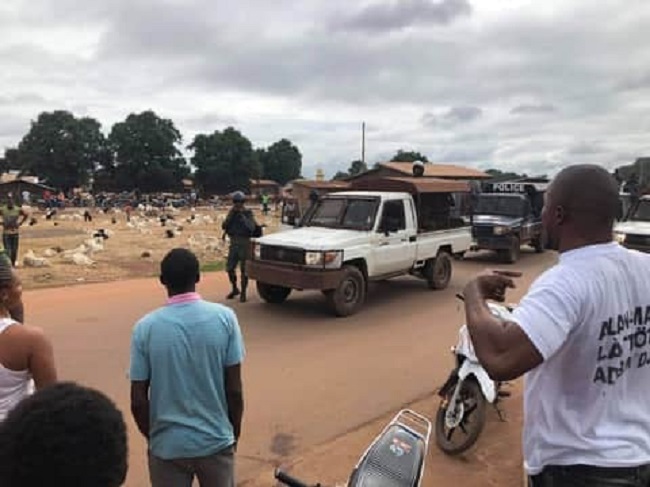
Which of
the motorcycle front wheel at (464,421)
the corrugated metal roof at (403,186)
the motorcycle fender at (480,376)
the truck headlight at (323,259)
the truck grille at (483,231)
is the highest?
the corrugated metal roof at (403,186)

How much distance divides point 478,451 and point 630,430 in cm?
312

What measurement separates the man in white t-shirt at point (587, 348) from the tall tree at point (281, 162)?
290ft

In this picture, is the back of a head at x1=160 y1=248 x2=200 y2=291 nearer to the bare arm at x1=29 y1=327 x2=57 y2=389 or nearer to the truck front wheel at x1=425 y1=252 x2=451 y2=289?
the bare arm at x1=29 y1=327 x2=57 y2=389

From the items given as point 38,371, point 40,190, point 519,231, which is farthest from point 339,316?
point 40,190

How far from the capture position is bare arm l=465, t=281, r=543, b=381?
1808 millimetres

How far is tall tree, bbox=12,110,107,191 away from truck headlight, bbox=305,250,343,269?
232 ft

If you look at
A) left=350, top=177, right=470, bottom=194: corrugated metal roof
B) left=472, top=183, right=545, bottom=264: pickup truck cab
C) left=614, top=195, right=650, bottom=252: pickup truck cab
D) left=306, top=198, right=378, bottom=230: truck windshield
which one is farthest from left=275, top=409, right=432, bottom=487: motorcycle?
left=472, top=183, right=545, bottom=264: pickup truck cab

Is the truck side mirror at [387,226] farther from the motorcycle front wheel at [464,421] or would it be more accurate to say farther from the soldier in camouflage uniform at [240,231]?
the motorcycle front wheel at [464,421]

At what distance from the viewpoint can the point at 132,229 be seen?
2861 cm

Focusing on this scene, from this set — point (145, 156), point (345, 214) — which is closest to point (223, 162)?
point (145, 156)

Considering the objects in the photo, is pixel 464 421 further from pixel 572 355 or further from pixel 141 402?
pixel 572 355

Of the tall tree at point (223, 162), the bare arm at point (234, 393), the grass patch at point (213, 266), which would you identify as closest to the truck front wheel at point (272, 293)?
the grass patch at point (213, 266)

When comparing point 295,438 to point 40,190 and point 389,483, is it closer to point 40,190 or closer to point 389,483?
point 389,483

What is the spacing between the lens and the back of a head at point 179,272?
291 centimetres
